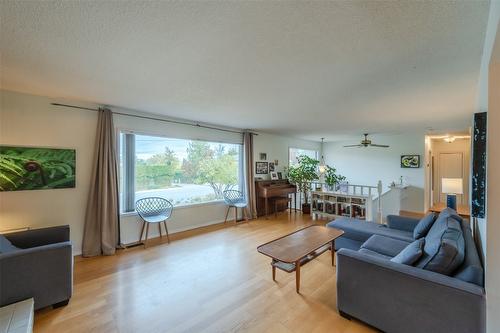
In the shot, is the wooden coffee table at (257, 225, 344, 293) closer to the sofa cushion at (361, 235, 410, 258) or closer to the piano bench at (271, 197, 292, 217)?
the sofa cushion at (361, 235, 410, 258)

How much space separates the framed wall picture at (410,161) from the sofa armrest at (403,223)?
13.1 ft

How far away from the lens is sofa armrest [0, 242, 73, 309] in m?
1.81

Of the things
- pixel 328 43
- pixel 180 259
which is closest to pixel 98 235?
pixel 180 259

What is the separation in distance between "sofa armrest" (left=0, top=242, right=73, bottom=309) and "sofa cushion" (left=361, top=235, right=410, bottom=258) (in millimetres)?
3145

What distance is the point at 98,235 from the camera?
326cm

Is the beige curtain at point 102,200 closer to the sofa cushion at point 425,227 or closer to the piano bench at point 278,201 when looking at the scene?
the piano bench at point 278,201

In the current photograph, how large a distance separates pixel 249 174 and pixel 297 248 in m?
3.05

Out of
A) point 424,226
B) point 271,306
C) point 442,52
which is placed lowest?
point 271,306

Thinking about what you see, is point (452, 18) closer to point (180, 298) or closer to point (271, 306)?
point (271, 306)

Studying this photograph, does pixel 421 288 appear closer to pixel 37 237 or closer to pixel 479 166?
pixel 479 166

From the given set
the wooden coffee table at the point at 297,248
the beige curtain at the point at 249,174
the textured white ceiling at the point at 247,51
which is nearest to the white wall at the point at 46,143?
the textured white ceiling at the point at 247,51

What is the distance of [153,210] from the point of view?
3914 mm

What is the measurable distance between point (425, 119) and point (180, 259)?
501 cm

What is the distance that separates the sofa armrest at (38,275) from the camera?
181cm
